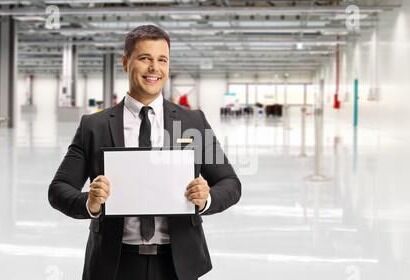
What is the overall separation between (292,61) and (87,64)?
17608mm

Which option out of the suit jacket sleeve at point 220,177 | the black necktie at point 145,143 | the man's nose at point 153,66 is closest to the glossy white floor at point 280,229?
the suit jacket sleeve at point 220,177

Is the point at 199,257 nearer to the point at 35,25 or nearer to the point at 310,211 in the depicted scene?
the point at 310,211

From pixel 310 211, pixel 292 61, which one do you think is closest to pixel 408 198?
pixel 310 211

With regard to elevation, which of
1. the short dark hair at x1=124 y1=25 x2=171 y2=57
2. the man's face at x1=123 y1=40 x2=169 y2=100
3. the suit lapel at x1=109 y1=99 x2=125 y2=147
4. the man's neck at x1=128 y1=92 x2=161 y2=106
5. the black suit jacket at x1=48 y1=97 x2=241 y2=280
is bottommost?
the black suit jacket at x1=48 y1=97 x2=241 y2=280

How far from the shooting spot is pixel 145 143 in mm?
1474

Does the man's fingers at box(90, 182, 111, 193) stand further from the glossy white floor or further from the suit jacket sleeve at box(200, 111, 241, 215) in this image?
the glossy white floor

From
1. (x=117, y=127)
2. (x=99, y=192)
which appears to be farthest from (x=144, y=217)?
(x=117, y=127)

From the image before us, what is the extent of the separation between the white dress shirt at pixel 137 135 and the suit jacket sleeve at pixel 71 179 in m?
0.10

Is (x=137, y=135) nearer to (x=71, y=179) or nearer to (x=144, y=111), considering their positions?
(x=144, y=111)

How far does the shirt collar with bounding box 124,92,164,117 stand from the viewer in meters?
1.52

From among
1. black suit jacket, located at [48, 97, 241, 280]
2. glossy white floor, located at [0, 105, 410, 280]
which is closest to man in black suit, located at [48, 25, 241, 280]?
black suit jacket, located at [48, 97, 241, 280]

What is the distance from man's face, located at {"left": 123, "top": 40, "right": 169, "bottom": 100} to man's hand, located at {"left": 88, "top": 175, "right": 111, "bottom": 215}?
0.28 meters

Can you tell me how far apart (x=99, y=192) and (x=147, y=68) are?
38cm

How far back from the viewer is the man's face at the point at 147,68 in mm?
1508
